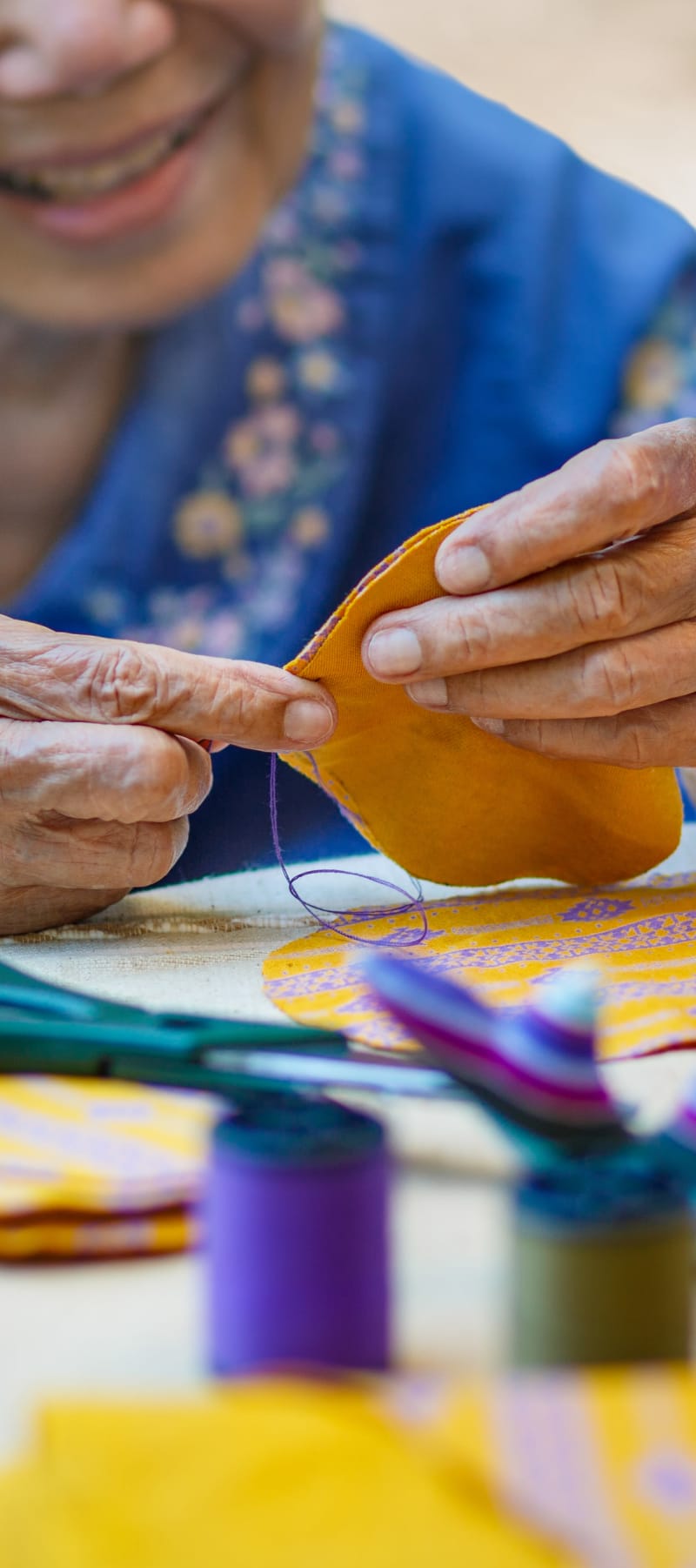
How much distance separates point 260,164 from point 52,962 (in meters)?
0.98

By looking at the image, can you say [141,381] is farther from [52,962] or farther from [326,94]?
[52,962]

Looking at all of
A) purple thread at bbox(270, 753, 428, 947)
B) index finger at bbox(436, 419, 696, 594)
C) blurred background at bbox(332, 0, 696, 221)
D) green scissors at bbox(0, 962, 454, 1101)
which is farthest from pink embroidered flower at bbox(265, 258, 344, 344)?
green scissors at bbox(0, 962, 454, 1101)

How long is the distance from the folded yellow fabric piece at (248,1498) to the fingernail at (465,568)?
68 centimetres

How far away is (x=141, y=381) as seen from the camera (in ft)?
4.93

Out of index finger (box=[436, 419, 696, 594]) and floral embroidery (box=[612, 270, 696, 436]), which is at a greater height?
floral embroidery (box=[612, 270, 696, 436])

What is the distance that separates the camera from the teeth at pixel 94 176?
136 cm

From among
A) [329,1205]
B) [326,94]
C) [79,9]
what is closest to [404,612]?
[329,1205]

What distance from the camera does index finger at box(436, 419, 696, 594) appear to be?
907 millimetres

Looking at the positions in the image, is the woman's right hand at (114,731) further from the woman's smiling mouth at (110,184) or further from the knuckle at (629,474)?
the woman's smiling mouth at (110,184)

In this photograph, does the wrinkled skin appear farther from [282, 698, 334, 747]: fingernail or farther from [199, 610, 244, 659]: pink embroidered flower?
[199, 610, 244, 659]: pink embroidered flower

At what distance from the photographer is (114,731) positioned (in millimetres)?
959

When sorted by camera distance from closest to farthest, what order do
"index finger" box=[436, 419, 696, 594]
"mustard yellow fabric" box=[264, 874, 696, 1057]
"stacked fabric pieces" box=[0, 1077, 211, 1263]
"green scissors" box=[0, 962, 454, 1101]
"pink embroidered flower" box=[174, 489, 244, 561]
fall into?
"stacked fabric pieces" box=[0, 1077, 211, 1263] → "green scissors" box=[0, 962, 454, 1101] → "mustard yellow fabric" box=[264, 874, 696, 1057] → "index finger" box=[436, 419, 696, 594] → "pink embroidered flower" box=[174, 489, 244, 561]

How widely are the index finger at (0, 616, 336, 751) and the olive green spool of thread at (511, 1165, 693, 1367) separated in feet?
2.08

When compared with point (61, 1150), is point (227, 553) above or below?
above
